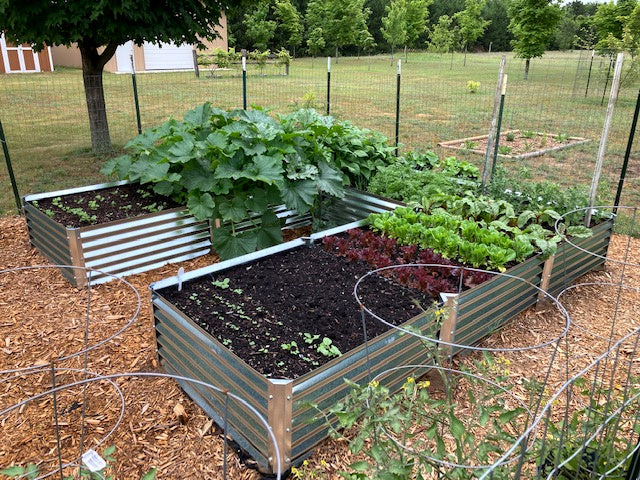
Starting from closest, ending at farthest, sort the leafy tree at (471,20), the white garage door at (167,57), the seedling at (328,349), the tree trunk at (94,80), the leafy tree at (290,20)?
the seedling at (328,349) → the tree trunk at (94,80) → the white garage door at (167,57) → the leafy tree at (471,20) → the leafy tree at (290,20)

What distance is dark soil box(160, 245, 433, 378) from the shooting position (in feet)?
9.57

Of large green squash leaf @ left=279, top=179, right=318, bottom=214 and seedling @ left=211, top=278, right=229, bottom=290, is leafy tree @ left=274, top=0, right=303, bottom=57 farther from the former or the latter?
seedling @ left=211, top=278, right=229, bottom=290

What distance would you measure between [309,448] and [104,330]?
6.46 ft

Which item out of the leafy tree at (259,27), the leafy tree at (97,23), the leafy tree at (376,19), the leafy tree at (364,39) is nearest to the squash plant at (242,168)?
the leafy tree at (97,23)

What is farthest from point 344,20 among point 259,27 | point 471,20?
point 471,20

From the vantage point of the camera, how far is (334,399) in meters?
2.71

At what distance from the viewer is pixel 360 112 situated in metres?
14.0

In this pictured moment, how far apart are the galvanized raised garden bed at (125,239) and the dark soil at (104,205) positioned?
4.3 inches

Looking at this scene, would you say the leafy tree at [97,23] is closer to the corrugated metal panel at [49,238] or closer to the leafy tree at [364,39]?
the corrugated metal panel at [49,238]

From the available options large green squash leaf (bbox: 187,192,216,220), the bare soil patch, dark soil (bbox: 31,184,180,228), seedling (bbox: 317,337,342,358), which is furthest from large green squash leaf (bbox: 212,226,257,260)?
the bare soil patch

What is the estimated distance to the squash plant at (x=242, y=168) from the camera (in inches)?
179

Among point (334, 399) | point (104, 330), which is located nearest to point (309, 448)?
point (334, 399)

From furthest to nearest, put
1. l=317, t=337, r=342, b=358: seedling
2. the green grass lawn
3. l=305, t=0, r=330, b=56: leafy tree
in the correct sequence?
1. l=305, t=0, r=330, b=56: leafy tree
2. the green grass lawn
3. l=317, t=337, r=342, b=358: seedling

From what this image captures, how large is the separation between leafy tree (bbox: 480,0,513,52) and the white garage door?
103 feet
